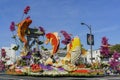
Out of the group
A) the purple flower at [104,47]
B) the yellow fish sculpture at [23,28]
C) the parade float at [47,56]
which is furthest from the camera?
the purple flower at [104,47]

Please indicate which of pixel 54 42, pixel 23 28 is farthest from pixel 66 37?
pixel 23 28

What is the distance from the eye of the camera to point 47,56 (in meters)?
54.6

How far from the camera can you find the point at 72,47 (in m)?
48.0

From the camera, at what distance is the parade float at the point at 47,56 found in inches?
1845

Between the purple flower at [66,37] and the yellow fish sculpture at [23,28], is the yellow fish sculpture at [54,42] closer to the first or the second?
the purple flower at [66,37]

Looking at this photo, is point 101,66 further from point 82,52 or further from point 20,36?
point 20,36

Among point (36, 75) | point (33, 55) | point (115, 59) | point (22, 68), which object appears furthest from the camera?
point (115, 59)

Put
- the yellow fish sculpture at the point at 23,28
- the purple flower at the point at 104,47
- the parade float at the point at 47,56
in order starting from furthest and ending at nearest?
the purple flower at the point at 104,47 → the yellow fish sculpture at the point at 23,28 → the parade float at the point at 47,56

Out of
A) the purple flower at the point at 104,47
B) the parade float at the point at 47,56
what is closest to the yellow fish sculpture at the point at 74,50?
the parade float at the point at 47,56

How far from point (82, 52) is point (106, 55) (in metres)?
12.3

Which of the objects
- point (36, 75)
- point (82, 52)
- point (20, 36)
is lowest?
point (36, 75)

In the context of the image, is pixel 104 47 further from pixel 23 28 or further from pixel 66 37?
pixel 23 28

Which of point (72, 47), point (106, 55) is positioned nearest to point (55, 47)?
point (72, 47)

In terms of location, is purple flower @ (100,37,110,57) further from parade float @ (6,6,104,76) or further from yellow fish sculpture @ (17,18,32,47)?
yellow fish sculpture @ (17,18,32,47)
